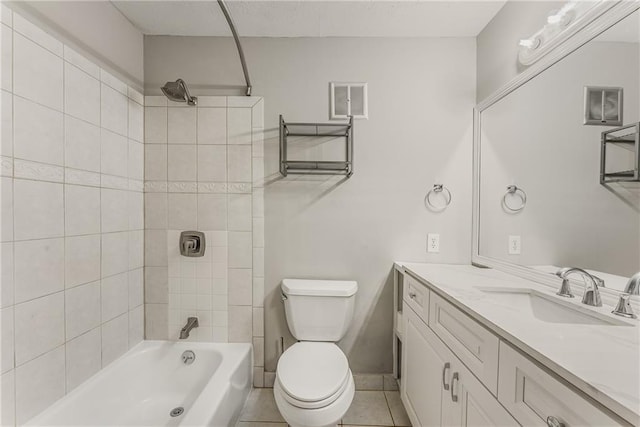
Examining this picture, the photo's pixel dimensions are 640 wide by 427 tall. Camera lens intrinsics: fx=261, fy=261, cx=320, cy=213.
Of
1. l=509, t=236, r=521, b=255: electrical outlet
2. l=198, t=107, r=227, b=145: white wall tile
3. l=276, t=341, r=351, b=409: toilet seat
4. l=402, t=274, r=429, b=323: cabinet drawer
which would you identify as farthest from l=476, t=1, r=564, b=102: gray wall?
l=276, t=341, r=351, b=409: toilet seat

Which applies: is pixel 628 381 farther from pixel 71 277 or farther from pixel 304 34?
pixel 304 34

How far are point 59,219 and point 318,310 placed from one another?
135 centimetres

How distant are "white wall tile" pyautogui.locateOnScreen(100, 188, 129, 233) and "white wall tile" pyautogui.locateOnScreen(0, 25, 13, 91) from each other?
56cm

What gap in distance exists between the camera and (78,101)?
1266mm

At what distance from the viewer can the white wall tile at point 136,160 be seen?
162 centimetres

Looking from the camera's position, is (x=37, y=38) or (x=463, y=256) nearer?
(x=37, y=38)

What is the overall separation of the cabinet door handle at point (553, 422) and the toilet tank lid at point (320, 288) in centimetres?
103

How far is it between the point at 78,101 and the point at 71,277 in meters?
0.84

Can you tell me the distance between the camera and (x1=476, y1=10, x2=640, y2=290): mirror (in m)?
0.89

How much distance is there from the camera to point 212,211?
173 centimetres

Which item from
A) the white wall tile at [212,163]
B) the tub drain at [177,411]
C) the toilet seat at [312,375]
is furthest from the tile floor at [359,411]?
the white wall tile at [212,163]

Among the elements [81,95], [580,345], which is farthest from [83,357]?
[580,345]

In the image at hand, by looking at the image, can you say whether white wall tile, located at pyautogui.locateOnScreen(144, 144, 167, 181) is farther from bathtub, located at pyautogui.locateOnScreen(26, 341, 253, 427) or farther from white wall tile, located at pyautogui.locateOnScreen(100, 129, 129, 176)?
bathtub, located at pyautogui.locateOnScreen(26, 341, 253, 427)

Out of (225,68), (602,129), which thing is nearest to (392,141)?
(602,129)
